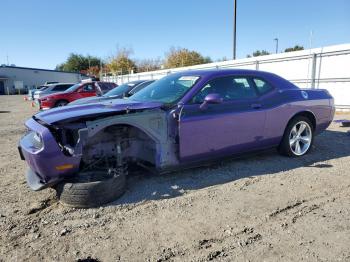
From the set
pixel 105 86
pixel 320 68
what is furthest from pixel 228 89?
pixel 105 86

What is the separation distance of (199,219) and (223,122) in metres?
1.69

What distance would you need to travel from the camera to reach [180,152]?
14.0 ft

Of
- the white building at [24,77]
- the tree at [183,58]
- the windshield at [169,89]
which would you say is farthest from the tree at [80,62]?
the windshield at [169,89]

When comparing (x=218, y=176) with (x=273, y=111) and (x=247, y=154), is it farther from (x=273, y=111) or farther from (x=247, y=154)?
(x=273, y=111)

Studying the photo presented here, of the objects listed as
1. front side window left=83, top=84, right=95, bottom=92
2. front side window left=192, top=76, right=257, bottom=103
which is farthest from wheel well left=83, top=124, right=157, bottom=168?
front side window left=83, top=84, right=95, bottom=92

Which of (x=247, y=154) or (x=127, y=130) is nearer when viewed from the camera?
(x=127, y=130)

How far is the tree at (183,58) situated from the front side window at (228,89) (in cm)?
4804

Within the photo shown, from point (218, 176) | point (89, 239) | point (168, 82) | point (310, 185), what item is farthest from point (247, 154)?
point (89, 239)

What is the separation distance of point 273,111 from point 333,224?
2.34 m

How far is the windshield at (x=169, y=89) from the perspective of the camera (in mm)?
4500

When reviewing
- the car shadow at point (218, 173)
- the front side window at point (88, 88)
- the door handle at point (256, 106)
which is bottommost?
the car shadow at point (218, 173)

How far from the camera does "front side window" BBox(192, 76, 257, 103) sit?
4.55 metres

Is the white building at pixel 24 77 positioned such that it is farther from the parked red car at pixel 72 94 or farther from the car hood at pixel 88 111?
the car hood at pixel 88 111

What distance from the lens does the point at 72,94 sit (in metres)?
14.8
